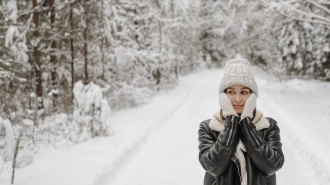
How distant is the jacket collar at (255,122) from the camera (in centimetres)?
233

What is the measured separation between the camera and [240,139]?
2297 millimetres

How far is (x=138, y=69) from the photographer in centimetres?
1622

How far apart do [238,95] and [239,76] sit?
0.51 ft

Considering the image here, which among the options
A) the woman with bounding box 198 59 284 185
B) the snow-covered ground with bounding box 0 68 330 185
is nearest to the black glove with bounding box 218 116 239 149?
the woman with bounding box 198 59 284 185

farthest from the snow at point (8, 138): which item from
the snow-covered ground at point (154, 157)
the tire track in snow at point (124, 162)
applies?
the tire track in snow at point (124, 162)

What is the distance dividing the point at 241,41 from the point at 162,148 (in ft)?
162

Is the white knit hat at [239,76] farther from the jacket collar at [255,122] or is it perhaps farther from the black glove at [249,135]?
the black glove at [249,135]

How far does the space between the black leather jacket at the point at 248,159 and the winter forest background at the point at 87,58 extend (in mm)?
3408

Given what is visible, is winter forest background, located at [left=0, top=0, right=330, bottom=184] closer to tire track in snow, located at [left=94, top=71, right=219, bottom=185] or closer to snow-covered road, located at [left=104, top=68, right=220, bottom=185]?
tire track in snow, located at [left=94, top=71, right=219, bottom=185]

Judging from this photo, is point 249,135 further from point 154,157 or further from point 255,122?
point 154,157

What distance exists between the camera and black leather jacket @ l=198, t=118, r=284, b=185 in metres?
2.20

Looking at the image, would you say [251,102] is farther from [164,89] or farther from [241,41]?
[241,41]

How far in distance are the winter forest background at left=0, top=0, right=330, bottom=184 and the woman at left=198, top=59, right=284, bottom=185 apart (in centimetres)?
349

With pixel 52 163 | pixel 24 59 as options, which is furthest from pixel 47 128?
pixel 52 163
